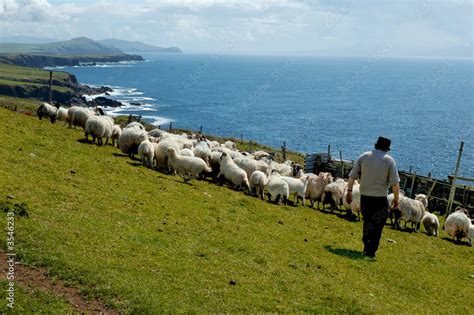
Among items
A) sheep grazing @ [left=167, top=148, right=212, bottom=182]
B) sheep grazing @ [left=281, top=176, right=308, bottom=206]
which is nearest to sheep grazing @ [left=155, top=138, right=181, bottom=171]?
sheep grazing @ [left=167, top=148, right=212, bottom=182]

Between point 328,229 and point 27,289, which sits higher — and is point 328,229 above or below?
below

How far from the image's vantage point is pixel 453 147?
12556cm

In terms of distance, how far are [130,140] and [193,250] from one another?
52.7 feet

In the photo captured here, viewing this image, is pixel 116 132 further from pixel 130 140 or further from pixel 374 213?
pixel 374 213

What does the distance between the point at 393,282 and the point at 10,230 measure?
1167 centimetres

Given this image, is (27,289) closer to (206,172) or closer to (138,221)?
(138,221)

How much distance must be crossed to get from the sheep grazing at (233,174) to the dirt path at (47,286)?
17192 mm

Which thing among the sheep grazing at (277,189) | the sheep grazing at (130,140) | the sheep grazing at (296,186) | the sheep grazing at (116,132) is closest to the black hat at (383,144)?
the sheep grazing at (277,189)

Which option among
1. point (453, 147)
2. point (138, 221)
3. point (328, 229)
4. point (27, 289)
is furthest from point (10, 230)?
point (453, 147)

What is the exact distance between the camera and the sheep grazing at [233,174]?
27406 millimetres

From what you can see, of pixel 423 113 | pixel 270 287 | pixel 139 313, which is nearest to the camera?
pixel 139 313

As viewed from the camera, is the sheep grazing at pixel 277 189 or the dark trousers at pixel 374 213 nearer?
the dark trousers at pixel 374 213

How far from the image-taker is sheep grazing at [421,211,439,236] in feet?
93.8

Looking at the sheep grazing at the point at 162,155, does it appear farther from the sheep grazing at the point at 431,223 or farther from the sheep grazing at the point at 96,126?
the sheep grazing at the point at 431,223
